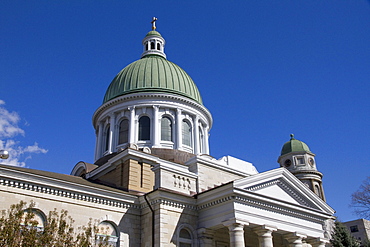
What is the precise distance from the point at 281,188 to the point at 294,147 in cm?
3227

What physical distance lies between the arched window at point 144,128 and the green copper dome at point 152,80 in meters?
2.28

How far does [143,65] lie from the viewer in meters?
33.4

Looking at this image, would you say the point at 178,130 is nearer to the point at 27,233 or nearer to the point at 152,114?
the point at 152,114

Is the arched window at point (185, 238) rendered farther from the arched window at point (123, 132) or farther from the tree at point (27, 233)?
the arched window at point (123, 132)

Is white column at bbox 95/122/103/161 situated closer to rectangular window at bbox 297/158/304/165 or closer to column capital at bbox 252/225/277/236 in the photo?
column capital at bbox 252/225/277/236

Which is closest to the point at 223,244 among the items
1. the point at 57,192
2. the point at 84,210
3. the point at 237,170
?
the point at 237,170

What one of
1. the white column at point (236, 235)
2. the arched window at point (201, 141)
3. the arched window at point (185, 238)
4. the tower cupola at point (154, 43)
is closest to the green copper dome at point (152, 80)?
the tower cupola at point (154, 43)

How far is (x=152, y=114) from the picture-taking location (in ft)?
99.1

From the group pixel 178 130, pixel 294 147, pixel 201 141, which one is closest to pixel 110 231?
pixel 178 130

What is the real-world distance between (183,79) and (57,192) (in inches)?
709

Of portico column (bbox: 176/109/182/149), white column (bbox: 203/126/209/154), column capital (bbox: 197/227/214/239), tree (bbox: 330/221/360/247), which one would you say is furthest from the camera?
tree (bbox: 330/221/360/247)

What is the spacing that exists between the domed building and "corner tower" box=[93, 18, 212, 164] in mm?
83

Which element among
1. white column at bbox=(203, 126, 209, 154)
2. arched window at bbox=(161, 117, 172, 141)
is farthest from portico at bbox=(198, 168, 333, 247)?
white column at bbox=(203, 126, 209, 154)

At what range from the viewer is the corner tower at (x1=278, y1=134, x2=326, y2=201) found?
5078cm
